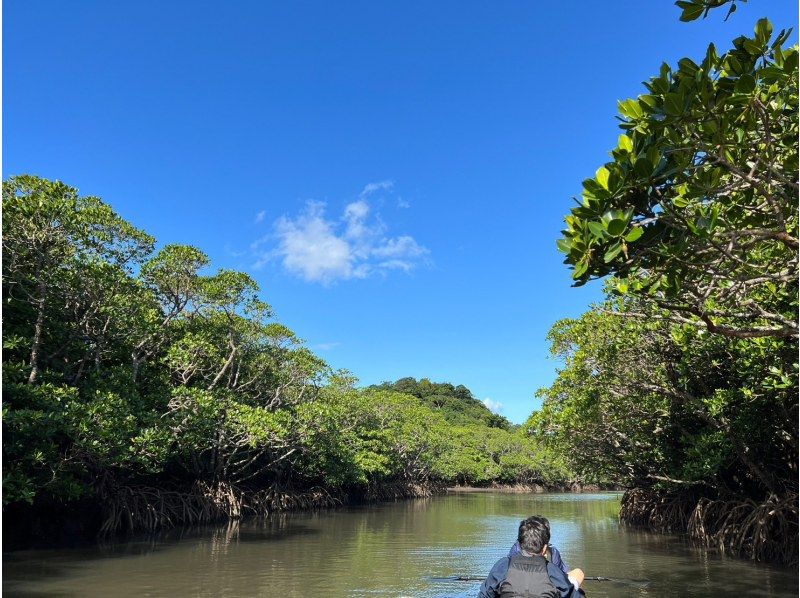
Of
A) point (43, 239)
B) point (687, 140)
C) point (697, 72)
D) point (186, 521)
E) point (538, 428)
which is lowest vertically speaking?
point (186, 521)

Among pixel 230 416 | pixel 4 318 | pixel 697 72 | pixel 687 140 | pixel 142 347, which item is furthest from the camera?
pixel 230 416

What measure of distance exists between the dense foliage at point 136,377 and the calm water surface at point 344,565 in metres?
1.33

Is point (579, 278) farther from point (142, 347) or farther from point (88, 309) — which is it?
point (142, 347)

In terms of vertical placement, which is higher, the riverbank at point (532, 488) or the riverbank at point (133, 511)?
the riverbank at point (133, 511)

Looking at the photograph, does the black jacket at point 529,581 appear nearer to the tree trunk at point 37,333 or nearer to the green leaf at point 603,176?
the green leaf at point 603,176

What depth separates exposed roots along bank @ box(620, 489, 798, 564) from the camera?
938 cm

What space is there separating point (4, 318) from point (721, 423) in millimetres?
12045

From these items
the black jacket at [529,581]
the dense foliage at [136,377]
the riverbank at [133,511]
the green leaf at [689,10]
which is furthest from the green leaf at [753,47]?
the riverbank at [133,511]

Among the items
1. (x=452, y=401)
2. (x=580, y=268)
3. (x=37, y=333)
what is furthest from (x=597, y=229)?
(x=452, y=401)

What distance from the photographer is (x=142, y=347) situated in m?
14.1

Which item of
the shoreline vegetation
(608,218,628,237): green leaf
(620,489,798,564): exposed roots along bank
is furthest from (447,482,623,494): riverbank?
(608,218,628,237): green leaf

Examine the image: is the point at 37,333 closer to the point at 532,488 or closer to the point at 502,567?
the point at 502,567

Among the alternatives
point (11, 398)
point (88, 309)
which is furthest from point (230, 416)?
point (11, 398)

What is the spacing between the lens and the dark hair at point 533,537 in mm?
3154
